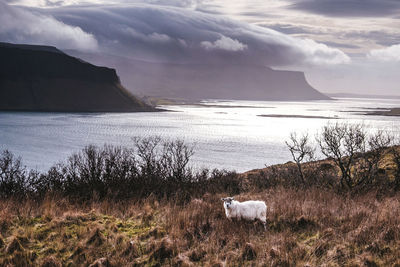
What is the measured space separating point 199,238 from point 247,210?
1.43 meters

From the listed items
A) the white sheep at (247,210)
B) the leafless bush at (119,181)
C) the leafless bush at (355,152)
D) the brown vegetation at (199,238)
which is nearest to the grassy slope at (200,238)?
the brown vegetation at (199,238)

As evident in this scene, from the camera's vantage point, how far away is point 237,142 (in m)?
103

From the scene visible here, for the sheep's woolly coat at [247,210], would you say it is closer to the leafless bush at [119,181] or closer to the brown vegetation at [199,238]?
the brown vegetation at [199,238]

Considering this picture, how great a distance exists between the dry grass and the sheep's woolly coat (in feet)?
0.61

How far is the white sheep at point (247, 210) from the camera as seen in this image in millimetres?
7625

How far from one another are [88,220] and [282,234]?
13.4ft

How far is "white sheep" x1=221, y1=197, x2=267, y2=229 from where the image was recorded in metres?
7.62

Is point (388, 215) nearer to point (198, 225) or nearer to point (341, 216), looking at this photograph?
point (341, 216)

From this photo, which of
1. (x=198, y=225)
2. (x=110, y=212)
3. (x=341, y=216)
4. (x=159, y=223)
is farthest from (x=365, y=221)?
(x=110, y=212)

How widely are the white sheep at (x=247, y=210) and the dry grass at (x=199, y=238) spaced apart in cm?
18

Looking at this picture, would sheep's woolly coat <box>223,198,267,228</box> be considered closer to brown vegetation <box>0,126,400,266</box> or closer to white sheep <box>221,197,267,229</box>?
white sheep <box>221,197,267,229</box>

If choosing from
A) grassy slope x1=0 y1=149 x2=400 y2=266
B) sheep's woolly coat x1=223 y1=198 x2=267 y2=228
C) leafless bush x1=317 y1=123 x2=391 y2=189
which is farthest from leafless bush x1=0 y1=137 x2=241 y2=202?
leafless bush x1=317 y1=123 x2=391 y2=189

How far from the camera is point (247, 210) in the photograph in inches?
306

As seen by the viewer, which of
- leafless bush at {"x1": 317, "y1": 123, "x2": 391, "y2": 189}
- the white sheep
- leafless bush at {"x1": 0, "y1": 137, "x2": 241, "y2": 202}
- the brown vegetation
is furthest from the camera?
leafless bush at {"x1": 317, "y1": 123, "x2": 391, "y2": 189}
